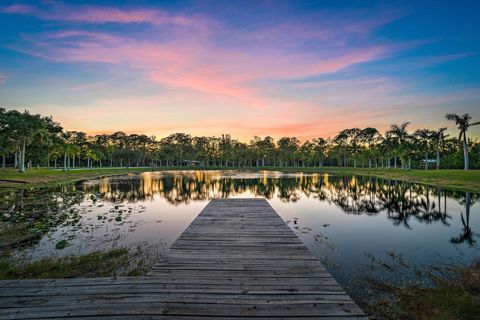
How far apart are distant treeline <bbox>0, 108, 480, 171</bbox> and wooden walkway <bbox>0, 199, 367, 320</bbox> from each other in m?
45.4

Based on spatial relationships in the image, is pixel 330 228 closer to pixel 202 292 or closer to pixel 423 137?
pixel 202 292

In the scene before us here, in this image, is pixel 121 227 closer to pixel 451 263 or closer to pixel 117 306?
pixel 117 306

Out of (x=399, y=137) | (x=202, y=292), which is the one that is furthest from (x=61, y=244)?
(x=399, y=137)

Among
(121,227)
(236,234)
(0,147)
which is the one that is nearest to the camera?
(236,234)

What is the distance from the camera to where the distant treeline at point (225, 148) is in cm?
4259

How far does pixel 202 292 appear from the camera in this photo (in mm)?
4617

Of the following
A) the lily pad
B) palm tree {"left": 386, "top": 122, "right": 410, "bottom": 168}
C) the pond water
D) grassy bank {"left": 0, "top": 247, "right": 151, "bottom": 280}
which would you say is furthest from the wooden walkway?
palm tree {"left": 386, "top": 122, "right": 410, "bottom": 168}

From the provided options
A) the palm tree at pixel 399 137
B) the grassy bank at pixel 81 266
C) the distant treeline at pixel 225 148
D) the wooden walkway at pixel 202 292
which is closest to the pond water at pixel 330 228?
the grassy bank at pixel 81 266

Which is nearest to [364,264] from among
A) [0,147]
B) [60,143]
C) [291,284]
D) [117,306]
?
[291,284]

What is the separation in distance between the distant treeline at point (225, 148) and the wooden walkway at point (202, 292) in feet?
149

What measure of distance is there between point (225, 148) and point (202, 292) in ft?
356

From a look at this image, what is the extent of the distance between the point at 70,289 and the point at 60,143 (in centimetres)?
5910

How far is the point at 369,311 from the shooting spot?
16.9 feet

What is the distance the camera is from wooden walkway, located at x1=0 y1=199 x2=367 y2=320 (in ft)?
13.1
